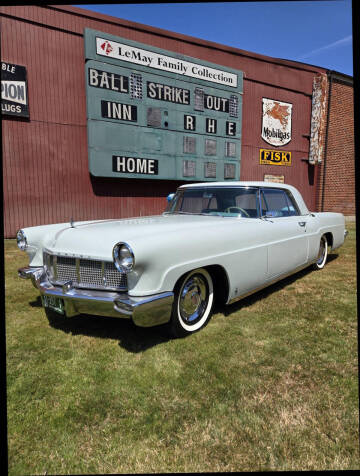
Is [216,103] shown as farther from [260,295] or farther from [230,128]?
[260,295]

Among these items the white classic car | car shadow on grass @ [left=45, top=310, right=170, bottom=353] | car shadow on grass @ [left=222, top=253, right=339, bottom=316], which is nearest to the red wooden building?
the white classic car

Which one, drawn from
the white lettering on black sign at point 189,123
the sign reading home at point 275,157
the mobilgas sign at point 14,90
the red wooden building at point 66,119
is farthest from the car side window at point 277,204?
the sign reading home at point 275,157

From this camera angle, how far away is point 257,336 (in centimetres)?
280

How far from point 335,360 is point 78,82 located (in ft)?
33.6

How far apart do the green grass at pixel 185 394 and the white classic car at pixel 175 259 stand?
348 mm

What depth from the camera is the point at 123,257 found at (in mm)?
2420

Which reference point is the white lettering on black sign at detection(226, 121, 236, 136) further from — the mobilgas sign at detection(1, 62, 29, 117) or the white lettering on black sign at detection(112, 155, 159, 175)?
the mobilgas sign at detection(1, 62, 29, 117)

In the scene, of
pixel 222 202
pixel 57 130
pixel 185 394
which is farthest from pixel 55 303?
pixel 57 130

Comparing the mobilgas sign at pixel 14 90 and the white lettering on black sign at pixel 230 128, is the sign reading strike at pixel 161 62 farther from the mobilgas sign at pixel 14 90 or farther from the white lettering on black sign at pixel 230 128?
the mobilgas sign at pixel 14 90

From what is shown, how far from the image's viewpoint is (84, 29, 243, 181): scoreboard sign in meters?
9.07

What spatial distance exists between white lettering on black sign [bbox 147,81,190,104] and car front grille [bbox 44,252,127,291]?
8302 mm

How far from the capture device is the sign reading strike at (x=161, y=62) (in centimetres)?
909

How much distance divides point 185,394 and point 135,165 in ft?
28.4

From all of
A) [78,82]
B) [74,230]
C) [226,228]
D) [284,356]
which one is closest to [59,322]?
[74,230]
